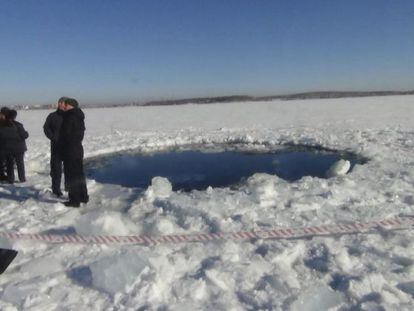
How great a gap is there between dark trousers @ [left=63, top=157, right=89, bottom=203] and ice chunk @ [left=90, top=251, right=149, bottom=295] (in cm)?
224

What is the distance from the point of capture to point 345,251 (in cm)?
405

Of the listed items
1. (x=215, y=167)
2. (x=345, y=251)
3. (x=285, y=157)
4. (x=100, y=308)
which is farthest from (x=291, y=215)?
(x=285, y=157)

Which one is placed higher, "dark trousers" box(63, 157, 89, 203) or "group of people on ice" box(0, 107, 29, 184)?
"group of people on ice" box(0, 107, 29, 184)

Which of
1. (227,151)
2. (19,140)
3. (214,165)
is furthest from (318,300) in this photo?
(227,151)

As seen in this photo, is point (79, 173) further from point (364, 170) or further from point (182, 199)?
point (364, 170)

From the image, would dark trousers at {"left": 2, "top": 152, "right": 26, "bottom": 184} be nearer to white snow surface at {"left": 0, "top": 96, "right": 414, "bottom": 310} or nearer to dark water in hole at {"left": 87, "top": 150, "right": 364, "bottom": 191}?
white snow surface at {"left": 0, "top": 96, "right": 414, "bottom": 310}

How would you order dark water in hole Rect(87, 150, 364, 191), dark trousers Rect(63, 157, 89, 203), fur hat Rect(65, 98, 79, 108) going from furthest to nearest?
dark water in hole Rect(87, 150, 364, 191) < dark trousers Rect(63, 157, 89, 203) < fur hat Rect(65, 98, 79, 108)

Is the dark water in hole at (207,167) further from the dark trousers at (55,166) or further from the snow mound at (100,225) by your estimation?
the snow mound at (100,225)

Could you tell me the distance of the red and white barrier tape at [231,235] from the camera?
452 centimetres

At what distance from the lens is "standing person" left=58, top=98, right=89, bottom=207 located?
5.59 metres

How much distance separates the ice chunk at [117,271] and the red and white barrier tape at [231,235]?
0.73m

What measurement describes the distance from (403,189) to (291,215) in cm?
201

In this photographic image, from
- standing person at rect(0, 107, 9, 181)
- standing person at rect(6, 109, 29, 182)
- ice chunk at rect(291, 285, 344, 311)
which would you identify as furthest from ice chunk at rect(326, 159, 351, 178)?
standing person at rect(0, 107, 9, 181)

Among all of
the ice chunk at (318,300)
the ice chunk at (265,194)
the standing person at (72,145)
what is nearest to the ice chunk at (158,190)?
the standing person at (72,145)
